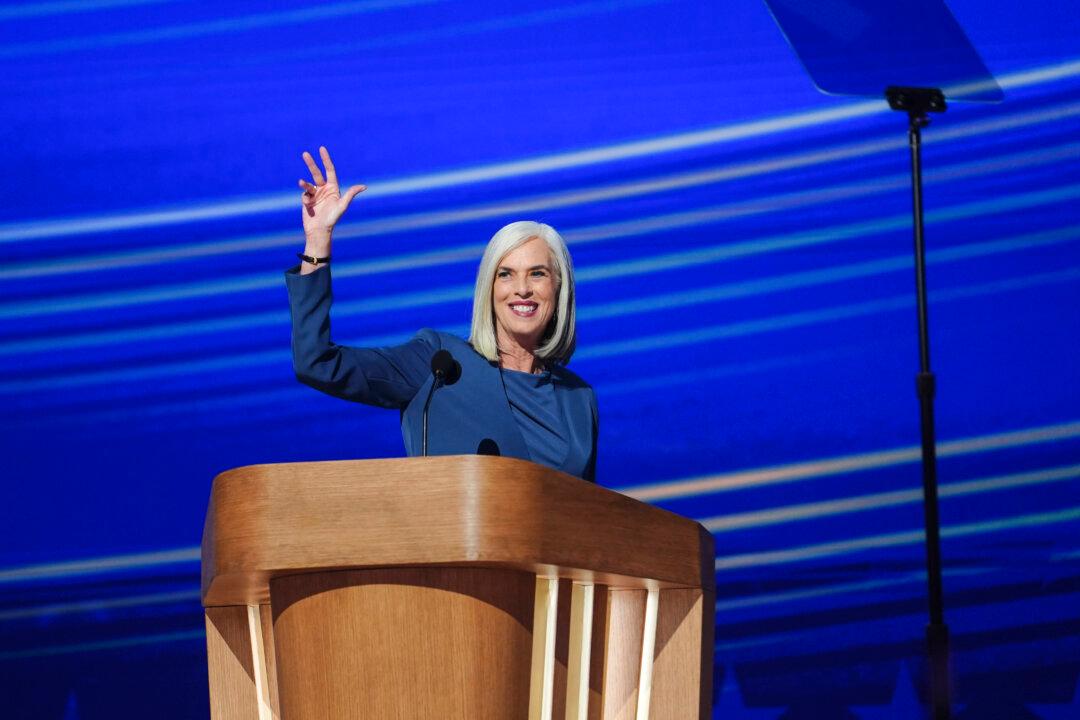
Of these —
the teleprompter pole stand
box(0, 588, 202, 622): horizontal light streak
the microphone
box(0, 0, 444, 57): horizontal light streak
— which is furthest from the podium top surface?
box(0, 0, 444, 57): horizontal light streak

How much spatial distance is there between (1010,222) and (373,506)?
2329 millimetres

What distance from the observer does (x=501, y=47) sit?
325cm

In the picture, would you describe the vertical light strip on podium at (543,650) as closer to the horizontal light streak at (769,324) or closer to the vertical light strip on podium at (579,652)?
the vertical light strip on podium at (579,652)

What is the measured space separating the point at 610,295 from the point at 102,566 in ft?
4.20

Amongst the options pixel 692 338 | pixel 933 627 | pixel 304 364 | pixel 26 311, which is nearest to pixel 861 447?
pixel 692 338

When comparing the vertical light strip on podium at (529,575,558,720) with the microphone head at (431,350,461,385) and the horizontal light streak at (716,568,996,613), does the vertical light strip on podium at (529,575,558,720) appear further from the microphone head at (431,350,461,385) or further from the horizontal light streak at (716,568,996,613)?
the horizontal light streak at (716,568,996,613)

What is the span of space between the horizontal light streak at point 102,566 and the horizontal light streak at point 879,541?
120 cm

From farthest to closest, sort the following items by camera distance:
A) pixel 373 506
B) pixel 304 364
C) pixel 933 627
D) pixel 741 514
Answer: pixel 741 514, pixel 933 627, pixel 304 364, pixel 373 506

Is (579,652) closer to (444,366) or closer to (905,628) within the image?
(444,366)

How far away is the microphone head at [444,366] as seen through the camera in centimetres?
179

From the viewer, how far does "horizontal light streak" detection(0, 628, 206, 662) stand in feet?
9.89

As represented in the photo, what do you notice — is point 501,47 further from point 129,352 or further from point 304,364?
point 304,364

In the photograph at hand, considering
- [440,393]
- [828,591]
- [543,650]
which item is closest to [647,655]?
[543,650]

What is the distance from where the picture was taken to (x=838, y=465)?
3115 mm
